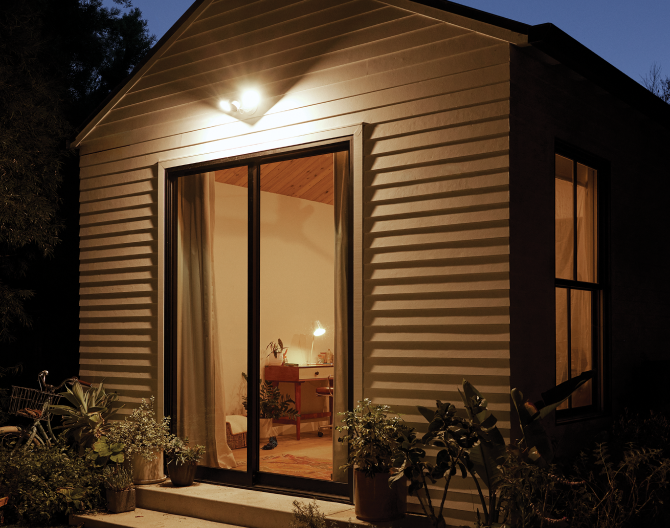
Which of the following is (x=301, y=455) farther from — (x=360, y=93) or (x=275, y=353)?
(x=360, y=93)

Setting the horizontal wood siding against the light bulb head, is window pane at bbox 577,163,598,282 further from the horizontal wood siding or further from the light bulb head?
the light bulb head

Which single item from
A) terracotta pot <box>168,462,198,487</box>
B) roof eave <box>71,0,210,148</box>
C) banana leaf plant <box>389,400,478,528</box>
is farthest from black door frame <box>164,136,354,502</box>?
roof eave <box>71,0,210,148</box>

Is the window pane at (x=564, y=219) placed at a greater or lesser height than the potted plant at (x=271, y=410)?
greater

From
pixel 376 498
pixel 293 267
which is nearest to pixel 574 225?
pixel 376 498

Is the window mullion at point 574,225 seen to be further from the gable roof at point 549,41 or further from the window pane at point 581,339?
the gable roof at point 549,41

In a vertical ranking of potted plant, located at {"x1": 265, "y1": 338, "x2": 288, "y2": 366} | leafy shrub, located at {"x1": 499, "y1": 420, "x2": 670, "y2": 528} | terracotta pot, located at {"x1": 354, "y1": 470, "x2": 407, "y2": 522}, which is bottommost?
terracotta pot, located at {"x1": 354, "y1": 470, "x2": 407, "y2": 522}

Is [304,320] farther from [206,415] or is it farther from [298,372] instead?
[206,415]

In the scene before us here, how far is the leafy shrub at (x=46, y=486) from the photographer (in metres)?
5.23

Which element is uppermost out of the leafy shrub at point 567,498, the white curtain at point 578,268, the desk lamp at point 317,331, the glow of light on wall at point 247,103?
the glow of light on wall at point 247,103

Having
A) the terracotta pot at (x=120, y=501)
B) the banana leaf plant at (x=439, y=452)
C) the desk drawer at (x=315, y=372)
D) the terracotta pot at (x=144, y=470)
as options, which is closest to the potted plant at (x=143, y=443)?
the terracotta pot at (x=144, y=470)

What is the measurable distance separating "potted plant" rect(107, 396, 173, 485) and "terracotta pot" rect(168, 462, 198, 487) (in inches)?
7.6

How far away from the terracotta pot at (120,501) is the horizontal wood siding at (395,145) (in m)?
0.97

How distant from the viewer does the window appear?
4887 millimetres

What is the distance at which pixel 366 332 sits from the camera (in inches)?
187
